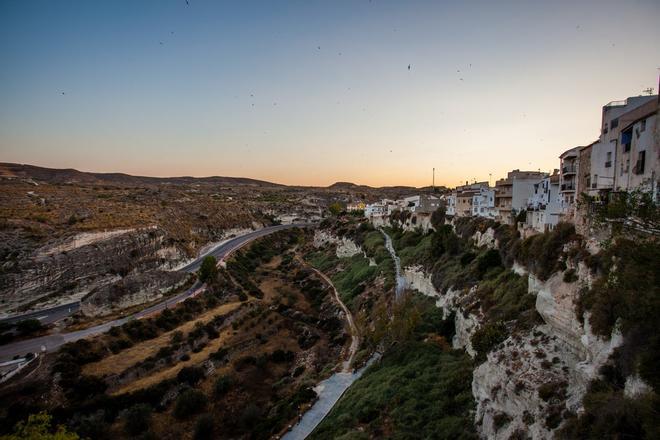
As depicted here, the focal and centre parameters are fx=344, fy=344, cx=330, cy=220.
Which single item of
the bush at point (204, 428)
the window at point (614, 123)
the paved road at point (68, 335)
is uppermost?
the window at point (614, 123)

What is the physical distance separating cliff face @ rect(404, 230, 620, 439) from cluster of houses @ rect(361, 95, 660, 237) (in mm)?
5308

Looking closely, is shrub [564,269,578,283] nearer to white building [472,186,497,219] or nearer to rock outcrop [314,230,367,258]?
white building [472,186,497,219]

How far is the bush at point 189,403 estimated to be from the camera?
28766mm

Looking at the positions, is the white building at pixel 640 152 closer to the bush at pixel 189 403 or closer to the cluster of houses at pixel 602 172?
the cluster of houses at pixel 602 172

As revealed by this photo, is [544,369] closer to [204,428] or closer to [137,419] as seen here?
[204,428]

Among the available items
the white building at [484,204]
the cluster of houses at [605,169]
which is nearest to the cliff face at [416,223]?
the white building at [484,204]

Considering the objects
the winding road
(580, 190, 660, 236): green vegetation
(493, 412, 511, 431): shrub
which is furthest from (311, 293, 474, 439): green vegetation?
(580, 190, 660, 236): green vegetation

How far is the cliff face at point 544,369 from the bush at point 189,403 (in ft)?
76.1

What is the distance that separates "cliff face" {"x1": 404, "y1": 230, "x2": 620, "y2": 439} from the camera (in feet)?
41.0

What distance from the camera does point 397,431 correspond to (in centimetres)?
1881

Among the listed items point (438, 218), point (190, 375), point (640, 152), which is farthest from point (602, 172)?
point (190, 375)

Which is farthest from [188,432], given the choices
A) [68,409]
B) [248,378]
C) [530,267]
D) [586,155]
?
[586,155]

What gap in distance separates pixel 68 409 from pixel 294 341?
2180 centimetres

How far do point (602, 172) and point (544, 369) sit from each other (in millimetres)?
16546
